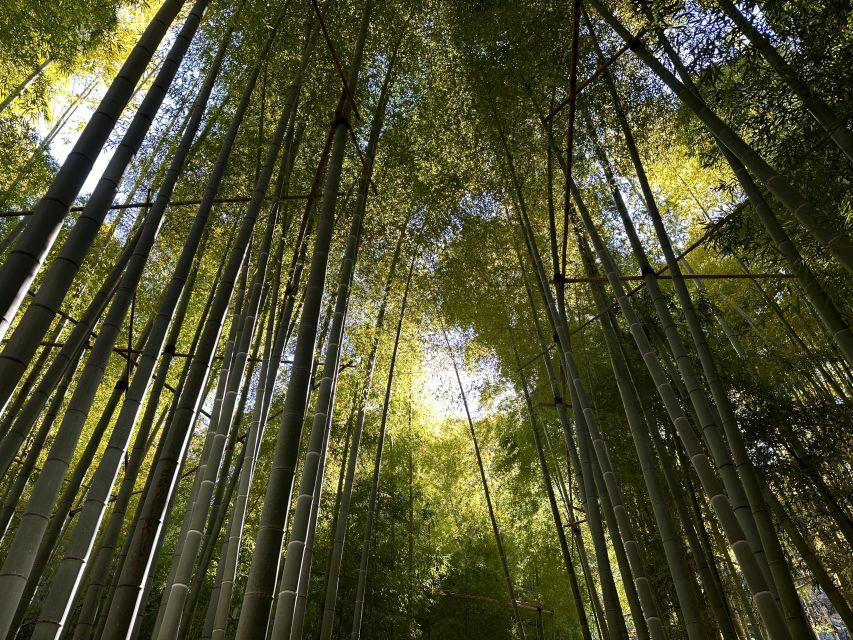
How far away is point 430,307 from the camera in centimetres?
644

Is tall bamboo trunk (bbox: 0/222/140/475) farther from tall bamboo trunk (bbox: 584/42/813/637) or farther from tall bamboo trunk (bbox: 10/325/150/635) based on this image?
tall bamboo trunk (bbox: 584/42/813/637)

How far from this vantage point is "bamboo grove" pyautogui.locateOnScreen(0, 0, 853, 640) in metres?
2.05

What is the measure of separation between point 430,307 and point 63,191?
509 centimetres

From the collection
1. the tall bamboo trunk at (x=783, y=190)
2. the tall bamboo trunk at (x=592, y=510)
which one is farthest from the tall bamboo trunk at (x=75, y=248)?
the tall bamboo trunk at (x=592, y=510)

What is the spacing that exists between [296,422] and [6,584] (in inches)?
35.3

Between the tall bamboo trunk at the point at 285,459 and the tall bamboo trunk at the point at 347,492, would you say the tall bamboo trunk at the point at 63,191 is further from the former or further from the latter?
the tall bamboo trunk at the point at 347,492

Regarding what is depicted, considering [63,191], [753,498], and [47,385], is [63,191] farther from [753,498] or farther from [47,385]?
[753,498]

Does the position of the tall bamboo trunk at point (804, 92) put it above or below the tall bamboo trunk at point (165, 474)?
above

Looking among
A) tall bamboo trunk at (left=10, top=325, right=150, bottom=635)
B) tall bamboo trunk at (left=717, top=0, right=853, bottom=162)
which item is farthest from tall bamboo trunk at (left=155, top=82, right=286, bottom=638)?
tall bamboo trunk at (left=717, top=0, right=853, bottom=162)

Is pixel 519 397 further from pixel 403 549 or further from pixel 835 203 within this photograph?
pixel 835 203

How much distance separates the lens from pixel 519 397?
24.2 feet

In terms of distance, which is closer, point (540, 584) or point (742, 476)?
point (742, 476)

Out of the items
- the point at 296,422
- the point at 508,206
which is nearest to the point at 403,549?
the point at 508,206

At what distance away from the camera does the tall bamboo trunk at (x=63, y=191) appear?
1304 mm
